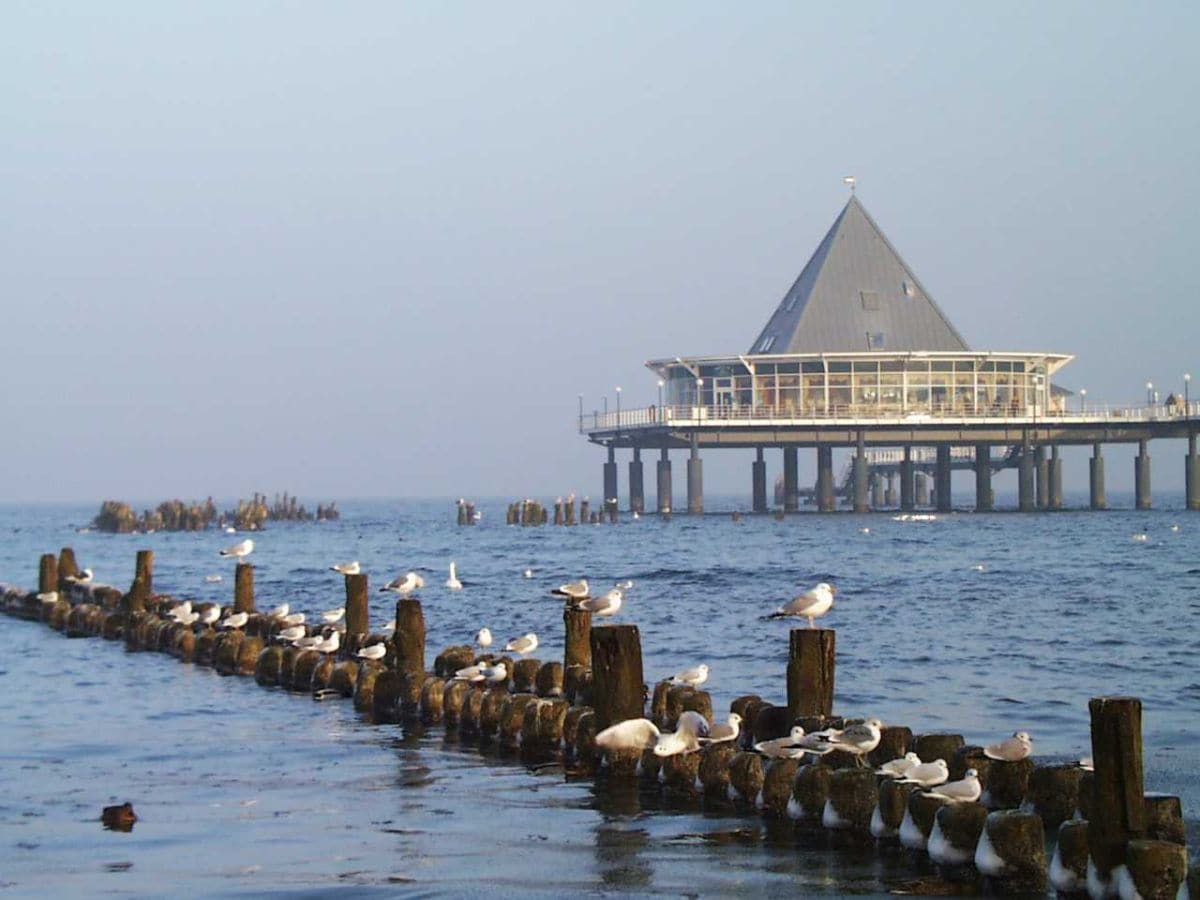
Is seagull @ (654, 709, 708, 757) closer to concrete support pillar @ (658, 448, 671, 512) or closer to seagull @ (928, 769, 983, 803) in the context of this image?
seagull @ (928, 769, 983, 803)

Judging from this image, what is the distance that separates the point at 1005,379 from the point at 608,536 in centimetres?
2588

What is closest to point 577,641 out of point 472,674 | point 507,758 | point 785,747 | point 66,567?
point 472,674

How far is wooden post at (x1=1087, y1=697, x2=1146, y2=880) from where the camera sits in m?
11.2

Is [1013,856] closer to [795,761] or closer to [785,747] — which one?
[795,761]

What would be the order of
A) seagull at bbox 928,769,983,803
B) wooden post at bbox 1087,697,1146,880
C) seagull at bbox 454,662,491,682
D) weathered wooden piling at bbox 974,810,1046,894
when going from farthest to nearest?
seagull at bbox 454,662,491,682 < seagull at bbox 928,769,983,803 < weathered wooden piling at bbox 974,810,1046,894 < wooden post at bbox 1087,697,1146,880

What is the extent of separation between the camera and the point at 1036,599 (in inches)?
1516

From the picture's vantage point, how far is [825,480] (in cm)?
9375

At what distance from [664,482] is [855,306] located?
14.9 meters

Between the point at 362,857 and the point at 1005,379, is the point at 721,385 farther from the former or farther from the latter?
the point at 362,857

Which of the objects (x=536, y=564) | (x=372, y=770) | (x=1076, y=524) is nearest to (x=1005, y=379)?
(x=1076, y=524)

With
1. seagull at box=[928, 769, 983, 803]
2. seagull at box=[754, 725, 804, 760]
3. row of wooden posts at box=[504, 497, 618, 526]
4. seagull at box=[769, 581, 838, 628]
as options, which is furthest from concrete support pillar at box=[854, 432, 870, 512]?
seagull at box=[928, 769, 983, 803]

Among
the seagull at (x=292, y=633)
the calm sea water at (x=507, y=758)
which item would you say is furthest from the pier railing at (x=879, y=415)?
the seagull at (x=292, y=633)

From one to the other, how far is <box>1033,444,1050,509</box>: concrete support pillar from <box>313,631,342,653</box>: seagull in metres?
71.2

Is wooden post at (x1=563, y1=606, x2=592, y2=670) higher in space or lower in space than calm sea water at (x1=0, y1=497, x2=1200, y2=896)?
higher
